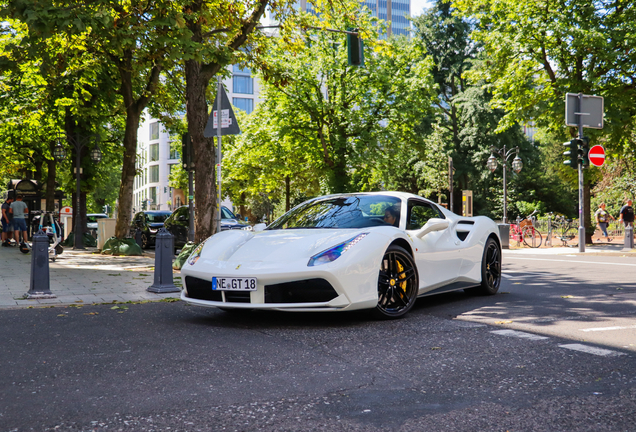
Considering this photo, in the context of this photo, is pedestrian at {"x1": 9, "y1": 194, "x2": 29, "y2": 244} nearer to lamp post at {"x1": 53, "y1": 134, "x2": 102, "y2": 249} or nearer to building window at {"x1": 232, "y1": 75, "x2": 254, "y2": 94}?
lamp post at {"x1": 53, "y1": 134, "x2": 102, "y2": 249}

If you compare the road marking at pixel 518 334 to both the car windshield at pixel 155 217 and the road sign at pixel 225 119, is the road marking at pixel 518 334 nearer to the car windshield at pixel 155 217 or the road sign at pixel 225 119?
the road sign at pixel 225 119

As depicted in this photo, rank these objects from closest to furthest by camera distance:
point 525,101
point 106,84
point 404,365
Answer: point 404,365 < point 106,84 < point 525,101

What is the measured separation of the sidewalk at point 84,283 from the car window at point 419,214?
Answer: 3.32m

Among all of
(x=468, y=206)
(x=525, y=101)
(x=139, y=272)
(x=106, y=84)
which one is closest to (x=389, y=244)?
(x=139, y=272)

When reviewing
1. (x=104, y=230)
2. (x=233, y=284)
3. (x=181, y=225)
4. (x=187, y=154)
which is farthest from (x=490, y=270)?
(x=104, y=230)

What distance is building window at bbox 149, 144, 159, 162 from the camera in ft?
261

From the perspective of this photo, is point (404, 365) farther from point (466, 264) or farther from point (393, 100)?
point (393, 100)

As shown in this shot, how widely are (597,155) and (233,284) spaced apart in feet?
50.9

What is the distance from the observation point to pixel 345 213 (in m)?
6.54

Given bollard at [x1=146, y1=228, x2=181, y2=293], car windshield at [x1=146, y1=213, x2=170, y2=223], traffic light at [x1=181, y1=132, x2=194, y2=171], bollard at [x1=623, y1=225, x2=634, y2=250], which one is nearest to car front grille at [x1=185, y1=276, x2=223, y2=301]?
bollard at [x1=146, y1=228, x2=181, y2=293]

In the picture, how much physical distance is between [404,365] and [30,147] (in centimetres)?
2994

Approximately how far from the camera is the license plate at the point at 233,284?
5406 millimetres

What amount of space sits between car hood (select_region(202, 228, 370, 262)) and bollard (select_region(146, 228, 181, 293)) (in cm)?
227

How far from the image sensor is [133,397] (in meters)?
3.39
